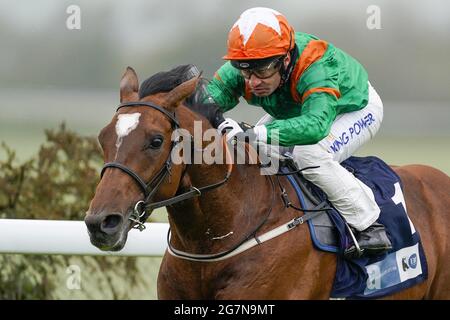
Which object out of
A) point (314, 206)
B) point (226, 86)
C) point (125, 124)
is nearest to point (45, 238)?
point (226, 86)

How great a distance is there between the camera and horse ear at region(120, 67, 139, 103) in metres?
4.22

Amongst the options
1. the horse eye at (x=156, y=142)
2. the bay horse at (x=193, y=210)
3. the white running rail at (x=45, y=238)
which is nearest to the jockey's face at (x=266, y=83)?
the bay horse at (x=193, y=210)

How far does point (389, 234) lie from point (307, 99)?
83 cm

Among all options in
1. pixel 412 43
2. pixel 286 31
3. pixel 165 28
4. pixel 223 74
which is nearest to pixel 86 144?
pixel 223 74

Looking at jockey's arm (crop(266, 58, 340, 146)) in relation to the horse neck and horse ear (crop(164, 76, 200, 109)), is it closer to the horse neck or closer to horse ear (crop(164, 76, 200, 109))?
the horse neck

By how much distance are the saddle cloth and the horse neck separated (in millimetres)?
307

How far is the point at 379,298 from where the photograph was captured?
476 cm

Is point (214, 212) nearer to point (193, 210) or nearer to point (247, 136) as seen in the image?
point (193, 210)

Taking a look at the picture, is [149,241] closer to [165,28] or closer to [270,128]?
[270,128]

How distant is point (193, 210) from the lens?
13.9 ft

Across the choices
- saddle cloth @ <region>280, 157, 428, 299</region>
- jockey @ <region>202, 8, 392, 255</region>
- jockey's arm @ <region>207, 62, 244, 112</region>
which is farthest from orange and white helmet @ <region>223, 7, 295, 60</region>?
saddle cloth @ <region>280, 157, 428, 299</region>

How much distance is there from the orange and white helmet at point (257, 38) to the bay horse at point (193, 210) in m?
0.37

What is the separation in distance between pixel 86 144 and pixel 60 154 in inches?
7.7

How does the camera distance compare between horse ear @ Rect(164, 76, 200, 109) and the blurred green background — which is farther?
the blurred green background
